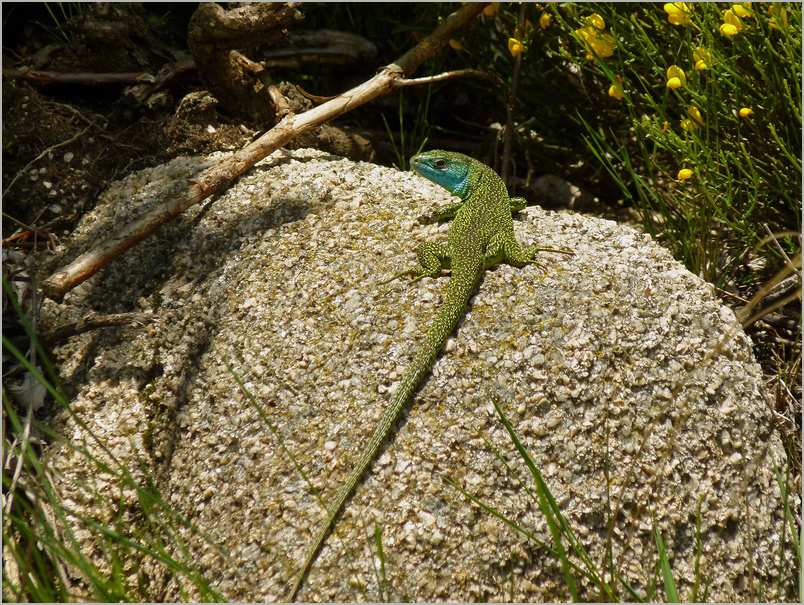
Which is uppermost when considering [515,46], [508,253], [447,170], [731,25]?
[731,25]

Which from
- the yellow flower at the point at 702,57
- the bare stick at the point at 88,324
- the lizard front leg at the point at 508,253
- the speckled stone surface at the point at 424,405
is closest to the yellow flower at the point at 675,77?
the yellow flower at the point at 702,57

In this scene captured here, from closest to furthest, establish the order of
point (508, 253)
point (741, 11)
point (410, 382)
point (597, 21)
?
point (410, 382)
point (741, 11)
point (508, 253)
point (597, 21)

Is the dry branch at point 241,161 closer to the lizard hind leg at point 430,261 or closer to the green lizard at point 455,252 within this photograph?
the green lizard at point 455,252

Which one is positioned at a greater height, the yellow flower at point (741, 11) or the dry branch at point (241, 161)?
the yellow flower at point (741, 11)

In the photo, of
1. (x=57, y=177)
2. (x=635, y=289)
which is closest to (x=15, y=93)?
(x=57, y=177)

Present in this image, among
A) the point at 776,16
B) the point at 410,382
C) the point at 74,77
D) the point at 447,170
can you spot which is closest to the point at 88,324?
the point at 410,382

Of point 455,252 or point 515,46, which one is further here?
point 515,46

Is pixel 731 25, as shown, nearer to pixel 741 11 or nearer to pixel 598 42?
pixel 741 11
